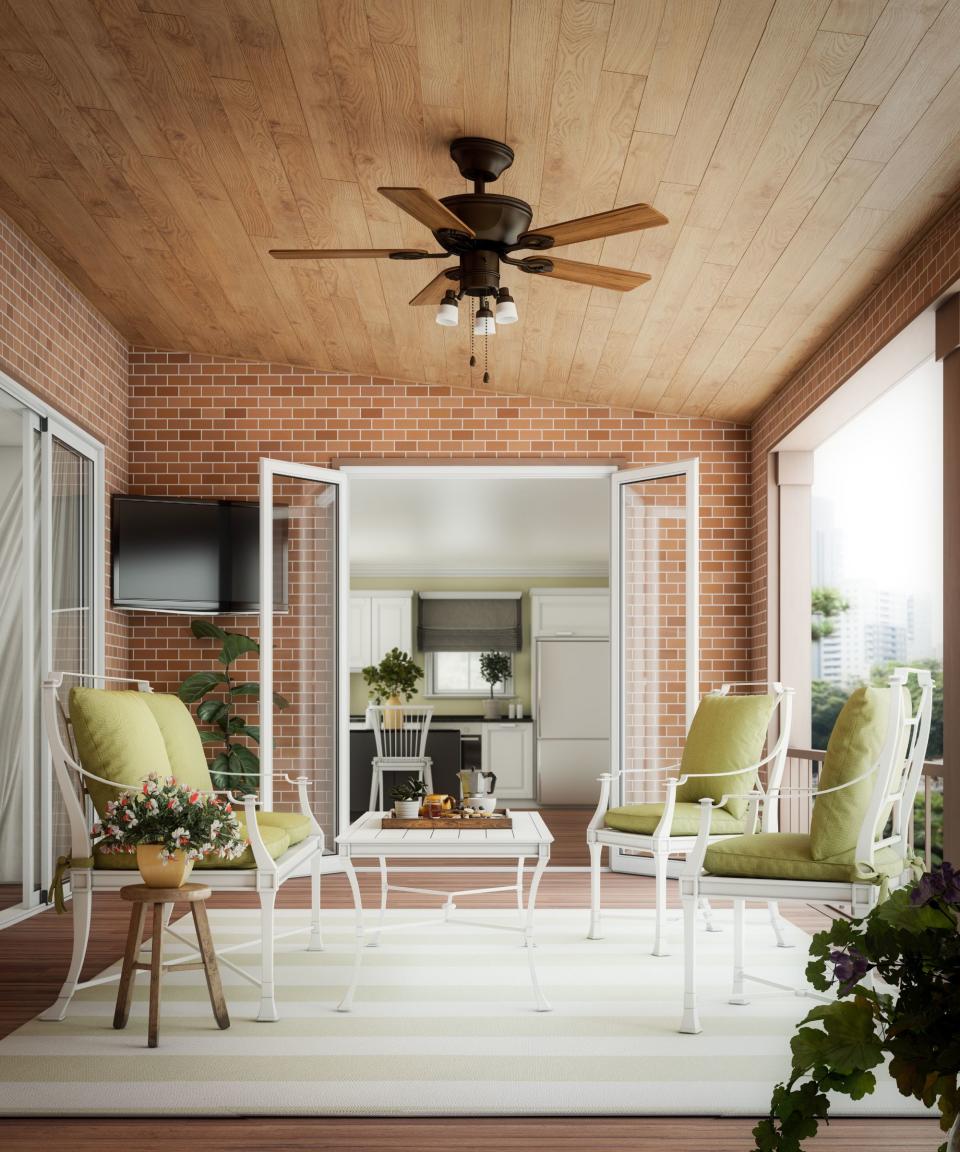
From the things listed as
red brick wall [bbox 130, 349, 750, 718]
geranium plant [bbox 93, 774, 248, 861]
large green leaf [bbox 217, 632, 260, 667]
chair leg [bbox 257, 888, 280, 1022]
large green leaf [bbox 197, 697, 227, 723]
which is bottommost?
chair leg [bbox 257, 888, 280, 1022]

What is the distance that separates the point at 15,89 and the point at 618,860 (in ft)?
16.2

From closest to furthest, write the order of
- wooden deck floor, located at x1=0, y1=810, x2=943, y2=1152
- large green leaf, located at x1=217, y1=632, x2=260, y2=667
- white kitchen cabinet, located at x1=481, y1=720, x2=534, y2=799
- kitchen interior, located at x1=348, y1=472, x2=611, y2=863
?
wooden deck floor, located at x1=0, y1=810, x2=943, y2=1152 < large green leaf, located at x1=217, y1=632, x2=260, y2=667 < kitchen interior, located at x1=348, y1=472, x2=611, y2=863 < white kitchen cabinet, located at x1=481, y1=720, x2=534, y2=799

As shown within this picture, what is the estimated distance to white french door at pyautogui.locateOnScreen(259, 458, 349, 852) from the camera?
659cm

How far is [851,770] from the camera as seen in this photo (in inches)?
135

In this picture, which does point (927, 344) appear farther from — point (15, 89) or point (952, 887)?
point (952, 887)

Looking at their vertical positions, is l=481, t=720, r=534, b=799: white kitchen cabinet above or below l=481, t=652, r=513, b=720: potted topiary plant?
below

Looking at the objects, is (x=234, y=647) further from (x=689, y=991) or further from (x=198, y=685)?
(x=689, y=991)

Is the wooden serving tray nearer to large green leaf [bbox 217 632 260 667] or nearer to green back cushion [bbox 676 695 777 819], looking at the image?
green back cushion [bbox 676 695 777 819]

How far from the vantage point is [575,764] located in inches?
443

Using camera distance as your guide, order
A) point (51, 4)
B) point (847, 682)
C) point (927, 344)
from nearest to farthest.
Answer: point (51, 4) → point (927, 344) → point (847, 682)

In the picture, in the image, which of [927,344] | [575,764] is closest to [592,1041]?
[927,344]

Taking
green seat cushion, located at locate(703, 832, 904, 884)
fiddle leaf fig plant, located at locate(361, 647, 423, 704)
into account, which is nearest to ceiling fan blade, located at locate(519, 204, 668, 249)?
green seat cushion, located at locate(703, 832, 904, 884)

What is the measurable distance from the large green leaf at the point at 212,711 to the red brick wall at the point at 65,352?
21.5 inches

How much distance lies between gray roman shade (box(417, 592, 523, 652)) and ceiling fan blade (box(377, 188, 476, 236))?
28.6ft
